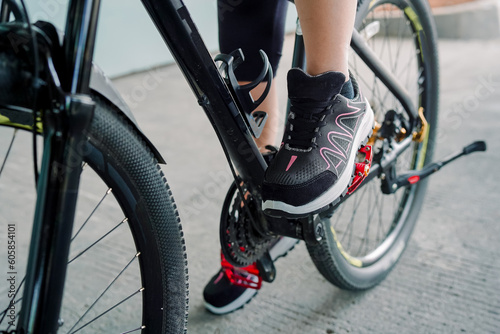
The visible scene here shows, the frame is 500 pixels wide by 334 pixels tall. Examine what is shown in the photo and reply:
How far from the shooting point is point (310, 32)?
886 mm

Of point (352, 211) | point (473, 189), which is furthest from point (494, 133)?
point (352, 211)

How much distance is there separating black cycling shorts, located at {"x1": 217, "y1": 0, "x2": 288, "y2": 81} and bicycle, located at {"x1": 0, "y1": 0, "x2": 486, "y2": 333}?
0.24 ft

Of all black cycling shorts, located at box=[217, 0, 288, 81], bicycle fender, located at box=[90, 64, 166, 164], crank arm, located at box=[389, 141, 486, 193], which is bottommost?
crank arm, located at box=[389, 141, 486, 193]

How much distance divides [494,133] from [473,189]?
2.16 ft

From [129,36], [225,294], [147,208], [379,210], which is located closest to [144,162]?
[147,208]

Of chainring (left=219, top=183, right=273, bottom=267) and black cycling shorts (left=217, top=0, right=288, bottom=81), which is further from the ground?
black cycling shorts (left=217, top=0, right=288, bottom=81)

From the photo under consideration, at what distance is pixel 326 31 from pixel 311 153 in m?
0.22

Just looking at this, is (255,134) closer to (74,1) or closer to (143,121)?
(74,1)

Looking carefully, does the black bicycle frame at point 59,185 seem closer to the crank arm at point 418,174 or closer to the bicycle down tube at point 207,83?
the bicycle down tube at point 207,83

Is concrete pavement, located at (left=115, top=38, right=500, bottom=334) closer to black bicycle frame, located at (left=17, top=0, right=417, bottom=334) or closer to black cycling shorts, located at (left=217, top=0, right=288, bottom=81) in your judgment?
black cycling shorts, located at (left=217, top=0, right=288, bottom=81)

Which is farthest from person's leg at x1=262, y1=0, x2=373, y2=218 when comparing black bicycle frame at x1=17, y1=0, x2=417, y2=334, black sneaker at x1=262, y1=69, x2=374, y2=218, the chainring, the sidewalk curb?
the sidewalk curb

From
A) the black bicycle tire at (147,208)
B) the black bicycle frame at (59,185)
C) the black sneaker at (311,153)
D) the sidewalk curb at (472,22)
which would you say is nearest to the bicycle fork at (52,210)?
the black bicycle frame at (59,185)

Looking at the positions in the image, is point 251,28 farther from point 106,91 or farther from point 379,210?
point 379,210

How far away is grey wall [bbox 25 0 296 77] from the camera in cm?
370
